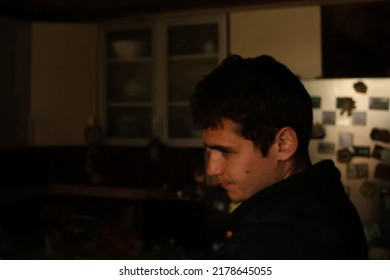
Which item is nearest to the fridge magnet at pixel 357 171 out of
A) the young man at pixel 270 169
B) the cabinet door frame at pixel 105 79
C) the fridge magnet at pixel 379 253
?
the fridge magnet at pixel 379 253

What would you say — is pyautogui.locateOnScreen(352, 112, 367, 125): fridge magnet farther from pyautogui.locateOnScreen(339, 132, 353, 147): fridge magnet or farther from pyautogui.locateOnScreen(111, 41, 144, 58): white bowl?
pyautogui.locateOnScreen(111, 41, 144, 58): white bowl

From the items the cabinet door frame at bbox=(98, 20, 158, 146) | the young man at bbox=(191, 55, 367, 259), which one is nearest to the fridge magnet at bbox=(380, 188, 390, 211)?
the cabinet door frame at bbox=(98, 20, 158, 146)

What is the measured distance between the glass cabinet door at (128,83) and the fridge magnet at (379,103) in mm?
1091

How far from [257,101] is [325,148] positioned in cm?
150

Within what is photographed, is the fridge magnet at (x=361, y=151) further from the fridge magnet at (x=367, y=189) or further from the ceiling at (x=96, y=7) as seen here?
the ceiling at (x=96, y=7)

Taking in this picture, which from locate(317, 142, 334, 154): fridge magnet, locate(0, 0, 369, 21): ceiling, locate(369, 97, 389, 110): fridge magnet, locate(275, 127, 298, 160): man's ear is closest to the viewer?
locate(275, 127, 298, 160): man's ear

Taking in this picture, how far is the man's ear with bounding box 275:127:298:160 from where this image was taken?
28.7 inches

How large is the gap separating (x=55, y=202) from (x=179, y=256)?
1053mm

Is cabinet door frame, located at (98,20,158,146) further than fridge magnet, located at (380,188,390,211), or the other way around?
cabinet door frame, located at (98,20,158,146)

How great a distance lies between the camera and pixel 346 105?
2.09 m

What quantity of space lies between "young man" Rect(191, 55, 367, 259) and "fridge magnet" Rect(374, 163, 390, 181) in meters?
1.43

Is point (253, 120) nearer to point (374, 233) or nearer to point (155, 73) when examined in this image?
point (374, 233)

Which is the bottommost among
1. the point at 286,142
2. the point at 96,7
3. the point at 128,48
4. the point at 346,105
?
the point at 286,142

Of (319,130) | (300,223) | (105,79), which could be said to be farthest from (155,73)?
(300,223)
